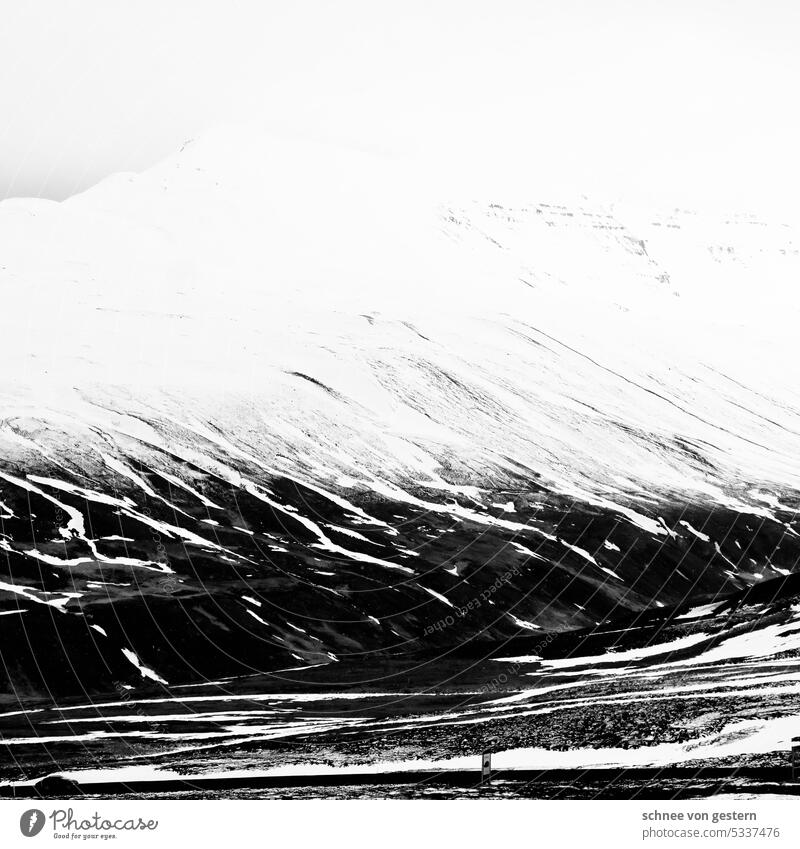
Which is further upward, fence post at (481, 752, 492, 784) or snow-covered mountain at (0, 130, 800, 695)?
snow-covered mountain at (0, 130, 800, 695)

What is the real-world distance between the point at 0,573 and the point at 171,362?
229 inches

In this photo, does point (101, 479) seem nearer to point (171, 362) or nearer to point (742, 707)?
point (171, 362)
